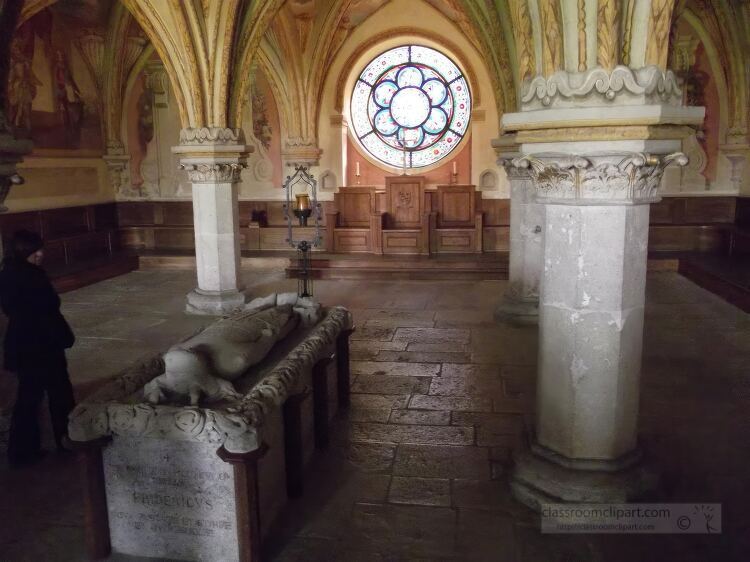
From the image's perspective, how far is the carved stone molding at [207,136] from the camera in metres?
8.51

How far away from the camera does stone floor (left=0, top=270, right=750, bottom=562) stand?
136 inches

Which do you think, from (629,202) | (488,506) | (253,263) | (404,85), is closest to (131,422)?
(488,506)

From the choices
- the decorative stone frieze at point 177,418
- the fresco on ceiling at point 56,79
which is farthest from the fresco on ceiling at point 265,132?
the decorative stone frieze at point 177,418

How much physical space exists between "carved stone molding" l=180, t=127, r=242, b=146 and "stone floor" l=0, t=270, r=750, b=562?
2419 millimetres

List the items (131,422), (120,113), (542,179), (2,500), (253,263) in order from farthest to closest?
(120,113) < (253,263) < (2,500) < (542,179) < (131,422)

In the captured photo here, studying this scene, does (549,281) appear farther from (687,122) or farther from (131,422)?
(131,422)

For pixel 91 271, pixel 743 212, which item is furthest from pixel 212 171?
pixel 743 212

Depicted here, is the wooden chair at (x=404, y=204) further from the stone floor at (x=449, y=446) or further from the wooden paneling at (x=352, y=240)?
the stone floor at (x=449, y=446)

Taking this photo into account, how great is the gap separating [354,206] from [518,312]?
20.9 ft

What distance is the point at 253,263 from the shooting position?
1284 cm

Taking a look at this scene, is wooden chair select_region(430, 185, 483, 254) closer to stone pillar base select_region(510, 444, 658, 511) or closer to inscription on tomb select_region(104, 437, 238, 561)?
stone pillar base select_region(510, 444, 658, 511)

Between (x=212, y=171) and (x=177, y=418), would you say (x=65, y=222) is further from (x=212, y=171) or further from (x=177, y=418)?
(x=177, y=418)

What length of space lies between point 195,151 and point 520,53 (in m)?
5.70

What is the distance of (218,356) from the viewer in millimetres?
3744
